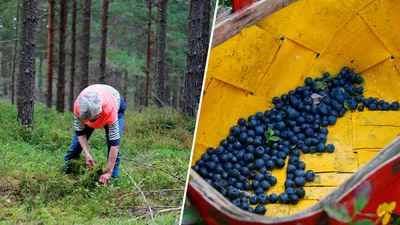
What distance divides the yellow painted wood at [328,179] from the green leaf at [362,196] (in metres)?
1.39

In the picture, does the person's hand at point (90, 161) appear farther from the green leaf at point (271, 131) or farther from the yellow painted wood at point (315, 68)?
the green leaf at point (271, 131)

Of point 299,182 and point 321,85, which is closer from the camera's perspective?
point 299,182

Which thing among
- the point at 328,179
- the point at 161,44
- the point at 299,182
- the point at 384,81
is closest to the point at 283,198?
the point at 299,182

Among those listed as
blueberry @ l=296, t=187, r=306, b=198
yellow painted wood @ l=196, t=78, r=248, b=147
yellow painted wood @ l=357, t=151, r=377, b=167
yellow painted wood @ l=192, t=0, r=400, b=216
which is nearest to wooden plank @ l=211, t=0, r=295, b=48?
yellow painted wood @ l=192, t=0, r=400, b=216

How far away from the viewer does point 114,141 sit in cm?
404

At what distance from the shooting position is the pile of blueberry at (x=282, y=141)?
8.93 feet

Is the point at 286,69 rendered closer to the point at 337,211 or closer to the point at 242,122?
the point at 242,122

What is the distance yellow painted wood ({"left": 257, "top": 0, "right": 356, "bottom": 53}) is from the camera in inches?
124

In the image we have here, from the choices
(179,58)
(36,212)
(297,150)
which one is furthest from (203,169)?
(179,58)

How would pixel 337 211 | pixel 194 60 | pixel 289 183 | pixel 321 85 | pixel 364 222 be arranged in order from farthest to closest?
pixel 194 60 → pixel 321 85 → pixel 289 183 → pixel 364 222 → pixel 337 211

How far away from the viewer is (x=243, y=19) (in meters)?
2.85

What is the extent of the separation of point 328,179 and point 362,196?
1.49 m

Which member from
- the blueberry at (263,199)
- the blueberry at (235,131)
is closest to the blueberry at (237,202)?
the blueberry at (263,199)

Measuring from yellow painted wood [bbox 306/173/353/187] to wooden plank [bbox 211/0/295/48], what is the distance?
90cm
